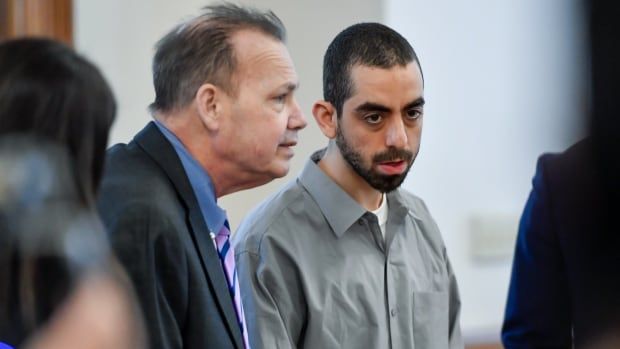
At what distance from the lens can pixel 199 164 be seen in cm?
162

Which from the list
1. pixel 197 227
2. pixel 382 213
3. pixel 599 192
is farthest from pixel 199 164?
pixel 599 192

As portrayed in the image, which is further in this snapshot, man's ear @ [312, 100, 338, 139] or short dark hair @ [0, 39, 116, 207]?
man's ear @ [312, 100, 338, 139]

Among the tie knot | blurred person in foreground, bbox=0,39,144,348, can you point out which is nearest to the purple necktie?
the tie knot

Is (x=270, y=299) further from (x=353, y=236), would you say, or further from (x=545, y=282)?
(x=545, y=282)

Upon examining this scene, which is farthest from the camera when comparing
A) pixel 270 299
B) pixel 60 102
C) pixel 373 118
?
pixel 373 118

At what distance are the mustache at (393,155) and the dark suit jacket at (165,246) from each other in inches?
17.5

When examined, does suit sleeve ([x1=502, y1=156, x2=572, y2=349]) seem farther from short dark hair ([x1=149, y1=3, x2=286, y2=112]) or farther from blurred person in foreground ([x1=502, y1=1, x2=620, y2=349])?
blurred person in foreground ([x1=502, y1=1, x2=620, y2=349])

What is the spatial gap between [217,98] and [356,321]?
51cm

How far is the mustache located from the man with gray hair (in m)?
0.17

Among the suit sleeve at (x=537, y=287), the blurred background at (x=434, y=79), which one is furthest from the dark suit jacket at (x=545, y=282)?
the blurred background at (x=434, y=79)

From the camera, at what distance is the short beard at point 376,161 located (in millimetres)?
1807

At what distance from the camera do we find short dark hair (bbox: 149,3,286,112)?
1634 millimetres

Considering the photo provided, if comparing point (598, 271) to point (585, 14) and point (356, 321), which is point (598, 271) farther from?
point (356, 321)

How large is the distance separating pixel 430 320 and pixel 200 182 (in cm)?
59
